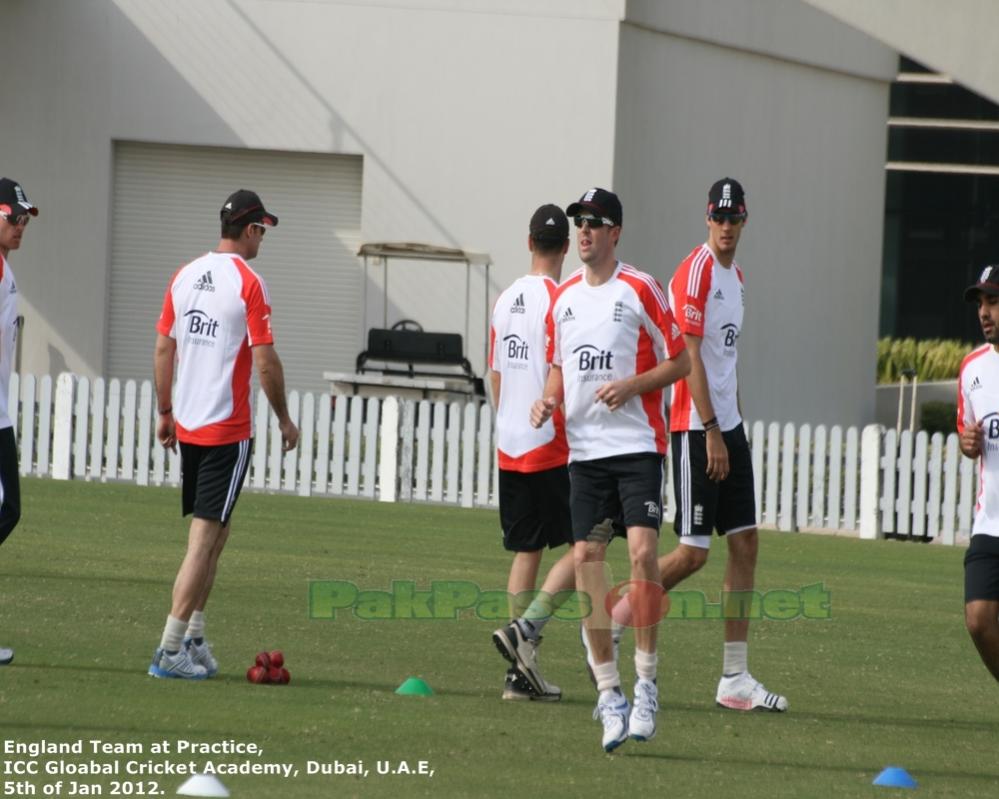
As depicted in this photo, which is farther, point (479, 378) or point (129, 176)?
point (129, 176)

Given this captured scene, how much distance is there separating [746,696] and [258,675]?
218 cm

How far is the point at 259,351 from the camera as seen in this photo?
8414 millimetres

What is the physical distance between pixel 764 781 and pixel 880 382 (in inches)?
1090

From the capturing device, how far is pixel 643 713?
23.6ft

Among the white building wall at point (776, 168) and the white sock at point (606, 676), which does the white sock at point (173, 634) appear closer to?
the white sock at point (606, 676)

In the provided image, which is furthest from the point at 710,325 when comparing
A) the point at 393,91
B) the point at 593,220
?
the point at 393,91

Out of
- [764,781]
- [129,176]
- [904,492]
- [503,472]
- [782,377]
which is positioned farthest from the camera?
[782,377]

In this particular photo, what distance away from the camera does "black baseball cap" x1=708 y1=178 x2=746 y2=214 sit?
8719 mm

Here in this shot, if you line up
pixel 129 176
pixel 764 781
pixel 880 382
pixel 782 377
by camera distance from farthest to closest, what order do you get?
1. pixel 880 382
2. pixel 782 377
3. pixel 129 176
4. pixel 764 781

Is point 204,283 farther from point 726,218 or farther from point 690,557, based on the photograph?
point 690,557

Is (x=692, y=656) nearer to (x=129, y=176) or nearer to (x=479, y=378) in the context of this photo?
(x=479, y=378)

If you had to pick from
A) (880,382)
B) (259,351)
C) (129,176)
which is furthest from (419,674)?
(880,382)

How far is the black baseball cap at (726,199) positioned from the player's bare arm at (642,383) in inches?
49.4

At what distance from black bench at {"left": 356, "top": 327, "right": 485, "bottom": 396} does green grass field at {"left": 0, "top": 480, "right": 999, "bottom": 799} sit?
30.0ft
